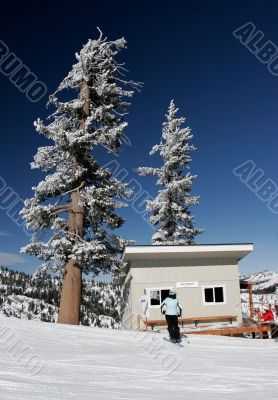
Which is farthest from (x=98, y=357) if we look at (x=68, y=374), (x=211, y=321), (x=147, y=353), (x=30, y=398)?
(x=211, y=321)

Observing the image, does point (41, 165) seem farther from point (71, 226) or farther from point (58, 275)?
point (58, 275)

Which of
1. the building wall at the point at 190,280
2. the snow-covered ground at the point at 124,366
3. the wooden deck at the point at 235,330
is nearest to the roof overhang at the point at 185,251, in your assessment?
the building wall at the point at 190,280

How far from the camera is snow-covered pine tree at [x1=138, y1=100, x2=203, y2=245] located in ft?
107

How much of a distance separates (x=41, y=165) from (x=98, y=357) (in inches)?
436

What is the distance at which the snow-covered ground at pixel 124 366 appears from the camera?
7.39 metres

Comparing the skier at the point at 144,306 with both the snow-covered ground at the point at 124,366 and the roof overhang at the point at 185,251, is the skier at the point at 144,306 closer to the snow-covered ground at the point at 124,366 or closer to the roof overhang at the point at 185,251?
the roof overhang at the point at 185,251

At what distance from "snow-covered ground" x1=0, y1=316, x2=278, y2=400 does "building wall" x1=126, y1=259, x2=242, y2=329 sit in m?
6.68

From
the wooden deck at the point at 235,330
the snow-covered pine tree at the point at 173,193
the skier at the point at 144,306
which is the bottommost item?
the wooden deck at the point at 235,330

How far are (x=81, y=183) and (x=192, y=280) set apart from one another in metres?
8.90

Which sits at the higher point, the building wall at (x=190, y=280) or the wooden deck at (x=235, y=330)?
the building wall at (x=190, y=280)

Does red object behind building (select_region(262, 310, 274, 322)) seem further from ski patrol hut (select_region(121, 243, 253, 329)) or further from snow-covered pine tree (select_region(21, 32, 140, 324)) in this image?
snow-covered pine tree (select_region(21, 32, 140, 324))

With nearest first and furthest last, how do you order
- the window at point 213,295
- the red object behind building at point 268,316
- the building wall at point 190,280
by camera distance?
the red object behind building at point 268,316, the building wall at point 190,280, the window at point 213,295

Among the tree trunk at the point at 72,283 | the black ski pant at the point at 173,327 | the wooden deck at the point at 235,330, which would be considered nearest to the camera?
the black ski pant at the point at 173,327

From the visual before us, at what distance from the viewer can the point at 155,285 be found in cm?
2317
